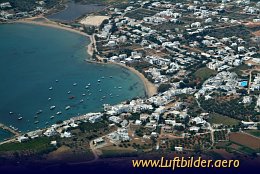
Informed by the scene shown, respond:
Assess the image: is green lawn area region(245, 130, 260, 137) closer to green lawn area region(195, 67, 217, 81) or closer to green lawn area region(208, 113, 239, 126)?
green lawn area region(208, 113, 239, 126)

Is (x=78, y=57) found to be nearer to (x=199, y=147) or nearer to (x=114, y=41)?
(x=114, y=41)

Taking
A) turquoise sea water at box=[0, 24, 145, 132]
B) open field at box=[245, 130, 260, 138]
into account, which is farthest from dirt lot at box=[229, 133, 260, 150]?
turquoise sea water at box=[0, 24, 145, 132]

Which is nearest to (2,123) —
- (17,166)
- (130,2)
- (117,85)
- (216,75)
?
(17,166)

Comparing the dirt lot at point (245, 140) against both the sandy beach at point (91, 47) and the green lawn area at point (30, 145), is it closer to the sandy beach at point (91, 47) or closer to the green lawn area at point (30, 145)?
the sandy beach at point (91, 47)

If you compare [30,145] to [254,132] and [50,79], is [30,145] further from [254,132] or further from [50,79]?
[254,132]

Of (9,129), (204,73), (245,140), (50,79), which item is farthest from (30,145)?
(204,73)

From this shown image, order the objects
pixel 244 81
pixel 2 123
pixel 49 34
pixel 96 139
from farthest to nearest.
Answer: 1. pixel 49 34
2. pixel 244 81
3. pixel 2 123
4. pixel 96 139

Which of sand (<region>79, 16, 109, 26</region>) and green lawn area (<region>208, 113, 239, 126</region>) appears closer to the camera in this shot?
green lawn area (<region>208, 113, 239, 126</region>)
